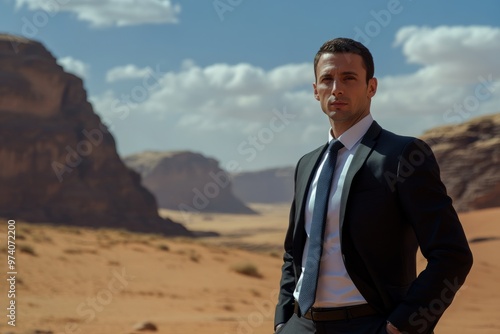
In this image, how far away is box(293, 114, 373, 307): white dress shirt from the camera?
89.0 inches

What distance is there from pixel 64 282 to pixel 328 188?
14436mm

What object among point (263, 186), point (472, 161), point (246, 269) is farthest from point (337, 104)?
point (263, 186)

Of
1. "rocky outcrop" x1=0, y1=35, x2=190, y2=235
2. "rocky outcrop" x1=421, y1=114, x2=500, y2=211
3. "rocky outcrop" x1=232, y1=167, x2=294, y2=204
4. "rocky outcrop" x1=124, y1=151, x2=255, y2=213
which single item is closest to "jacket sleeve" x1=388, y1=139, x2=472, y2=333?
"rocky outcrop" x1=421, y1=114, x2=500, y2=211

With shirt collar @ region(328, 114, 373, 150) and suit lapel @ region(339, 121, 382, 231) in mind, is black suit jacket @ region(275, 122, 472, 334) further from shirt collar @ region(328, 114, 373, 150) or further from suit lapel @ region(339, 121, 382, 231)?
shirt collar @ region(328, 114, 373, 150)

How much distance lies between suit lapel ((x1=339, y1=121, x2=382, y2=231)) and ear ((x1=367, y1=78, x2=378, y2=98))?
0.40 feet

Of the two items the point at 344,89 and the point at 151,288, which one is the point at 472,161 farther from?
the point at 344,89

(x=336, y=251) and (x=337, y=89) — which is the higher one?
(x=337, y=89)

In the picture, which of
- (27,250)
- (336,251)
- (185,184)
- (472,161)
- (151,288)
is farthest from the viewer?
(185,184)

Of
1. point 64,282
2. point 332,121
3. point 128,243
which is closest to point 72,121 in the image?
point 128,243

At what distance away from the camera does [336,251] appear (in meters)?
2.30

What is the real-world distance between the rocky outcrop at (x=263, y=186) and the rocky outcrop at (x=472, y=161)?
129 metres

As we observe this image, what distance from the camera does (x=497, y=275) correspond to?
2005cm

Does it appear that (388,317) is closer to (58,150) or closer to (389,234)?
(389,234)

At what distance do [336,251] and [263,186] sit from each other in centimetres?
17456
